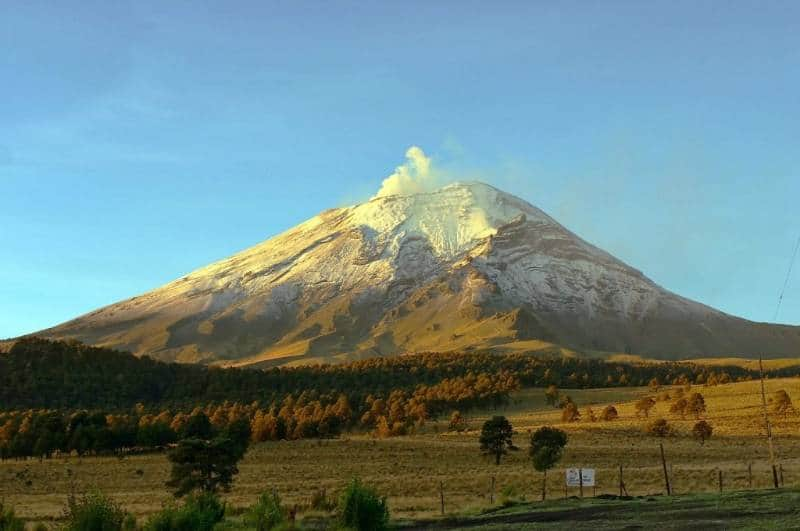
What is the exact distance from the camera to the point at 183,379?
150 meters

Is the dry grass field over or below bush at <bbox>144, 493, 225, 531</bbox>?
below

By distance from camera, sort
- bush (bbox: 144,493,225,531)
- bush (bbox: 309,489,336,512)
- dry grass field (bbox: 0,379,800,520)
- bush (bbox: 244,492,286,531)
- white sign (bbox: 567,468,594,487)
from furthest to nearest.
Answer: dry grass field (bbox: 0,379,800,520) < white sign (bbox: 567,468,594,487) < bush (bbox: 309,489,336,512) < bush (bbox: 244,492,286,531) < bush (bbox: 144,493,225,531)

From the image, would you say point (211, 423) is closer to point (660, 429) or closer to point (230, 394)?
point (230, 394)

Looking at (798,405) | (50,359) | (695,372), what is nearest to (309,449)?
(798,405)

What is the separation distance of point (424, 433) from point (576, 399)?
45347 mm

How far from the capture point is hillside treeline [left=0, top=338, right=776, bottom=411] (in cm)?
12875

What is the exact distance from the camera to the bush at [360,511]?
2331 cm

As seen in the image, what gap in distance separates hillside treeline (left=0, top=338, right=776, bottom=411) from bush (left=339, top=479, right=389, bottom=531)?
90448 mm

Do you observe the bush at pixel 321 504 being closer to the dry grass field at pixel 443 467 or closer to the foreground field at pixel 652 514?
the dry grass field at pixel 443 467

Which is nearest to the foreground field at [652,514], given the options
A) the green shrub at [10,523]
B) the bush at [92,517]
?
the bush at [92,517]

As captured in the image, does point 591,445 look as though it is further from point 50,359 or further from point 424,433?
point 50,359

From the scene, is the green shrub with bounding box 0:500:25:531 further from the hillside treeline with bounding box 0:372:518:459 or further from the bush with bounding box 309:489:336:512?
the hillside treeline with bounding box 0:372:518:459

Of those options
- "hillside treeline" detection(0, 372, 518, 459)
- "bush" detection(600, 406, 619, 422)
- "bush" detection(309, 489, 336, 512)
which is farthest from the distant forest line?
"bush" detection(309, 489, 336, 512)

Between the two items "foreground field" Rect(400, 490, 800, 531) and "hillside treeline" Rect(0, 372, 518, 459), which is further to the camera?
"hillside treeline" Rect(0, 372, 518, 459)
